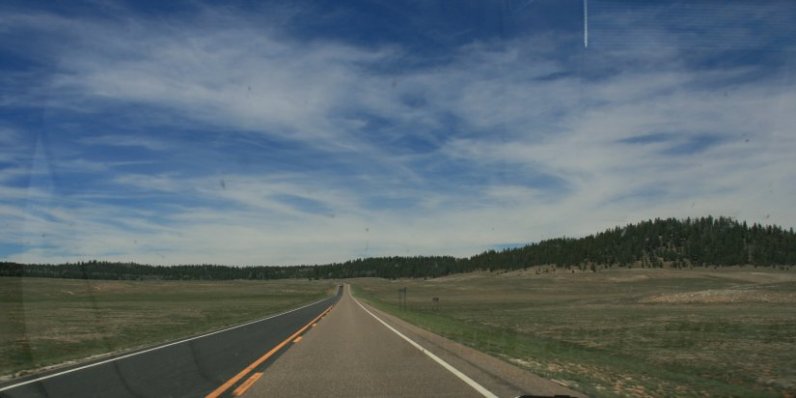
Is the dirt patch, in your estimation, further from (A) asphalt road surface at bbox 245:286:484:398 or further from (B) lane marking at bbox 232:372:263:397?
(B) lane marking at bbox 232:372:263:397

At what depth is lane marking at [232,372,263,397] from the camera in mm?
10003

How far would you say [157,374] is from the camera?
12.6 m

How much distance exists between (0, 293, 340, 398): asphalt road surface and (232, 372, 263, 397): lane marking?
0.14 meters

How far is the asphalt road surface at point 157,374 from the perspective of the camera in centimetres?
1034

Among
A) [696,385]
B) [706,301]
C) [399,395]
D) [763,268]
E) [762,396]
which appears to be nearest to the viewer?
[399,395]

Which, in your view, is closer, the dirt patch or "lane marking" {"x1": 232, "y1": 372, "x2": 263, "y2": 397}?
"lane marking" {"x1": 232, "y1": 372, "x2": 263, "y2": 397}

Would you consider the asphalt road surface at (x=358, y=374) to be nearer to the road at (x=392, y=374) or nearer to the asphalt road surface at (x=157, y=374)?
the road at (x=392, y=374)

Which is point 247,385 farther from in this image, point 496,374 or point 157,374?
point 496,374

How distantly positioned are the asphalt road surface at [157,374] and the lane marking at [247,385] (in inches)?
5.4

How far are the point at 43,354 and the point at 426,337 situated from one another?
13.0 metres

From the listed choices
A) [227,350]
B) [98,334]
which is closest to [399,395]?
[227,350]

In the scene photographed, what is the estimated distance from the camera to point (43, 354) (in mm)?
18625

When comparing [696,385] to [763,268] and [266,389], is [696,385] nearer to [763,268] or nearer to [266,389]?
[266,389]

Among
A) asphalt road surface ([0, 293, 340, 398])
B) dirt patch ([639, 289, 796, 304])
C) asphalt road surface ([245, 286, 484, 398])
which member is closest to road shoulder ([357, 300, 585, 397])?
asphalt road surface ([245, 286, 484, 398])
